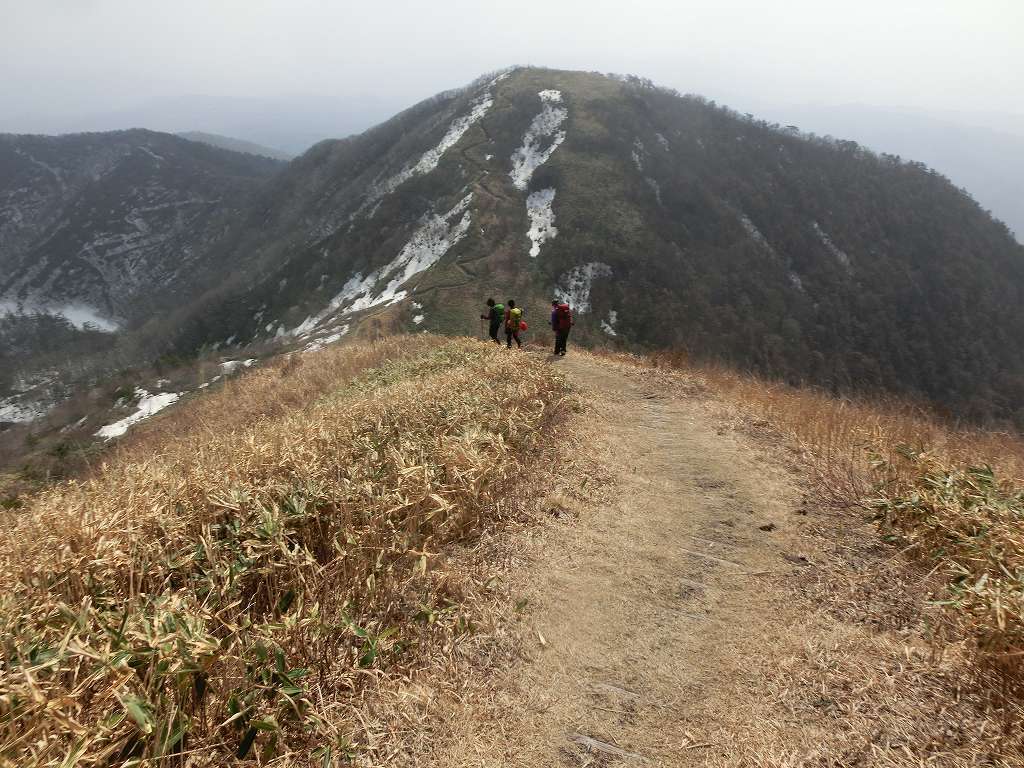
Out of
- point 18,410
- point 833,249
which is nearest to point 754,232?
point 833,249

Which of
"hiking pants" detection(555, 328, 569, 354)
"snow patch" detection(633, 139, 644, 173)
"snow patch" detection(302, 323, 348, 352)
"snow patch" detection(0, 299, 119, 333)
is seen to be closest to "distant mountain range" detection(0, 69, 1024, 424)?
"snow patch" detection(633, 139, 644, 173)

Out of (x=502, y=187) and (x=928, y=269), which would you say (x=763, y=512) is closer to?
(x=502, y=187)

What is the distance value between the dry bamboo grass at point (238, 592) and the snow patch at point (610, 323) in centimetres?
7576

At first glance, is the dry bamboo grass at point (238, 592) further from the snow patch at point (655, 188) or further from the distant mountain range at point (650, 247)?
the snow patch at point (655, 188)

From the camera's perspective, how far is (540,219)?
9131 centimetres

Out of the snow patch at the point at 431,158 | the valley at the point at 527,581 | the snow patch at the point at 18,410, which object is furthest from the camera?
the snow patch at the point at 431,158

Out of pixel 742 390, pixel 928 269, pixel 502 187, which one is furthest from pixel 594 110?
pixel 742 390

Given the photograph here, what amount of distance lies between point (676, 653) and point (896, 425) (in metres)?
6.42

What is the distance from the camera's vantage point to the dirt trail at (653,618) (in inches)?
129

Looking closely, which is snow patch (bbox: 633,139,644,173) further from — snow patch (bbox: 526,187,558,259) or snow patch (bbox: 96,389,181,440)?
snow patch (bbox: 96,389,181,440)

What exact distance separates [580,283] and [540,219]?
16.5m

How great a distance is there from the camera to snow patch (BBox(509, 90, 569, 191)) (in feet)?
329

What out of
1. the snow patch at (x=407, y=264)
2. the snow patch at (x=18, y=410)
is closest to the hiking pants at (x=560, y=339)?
the snow patch at (x=407, y=264)

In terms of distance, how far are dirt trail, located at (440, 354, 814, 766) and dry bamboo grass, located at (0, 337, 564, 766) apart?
2.84 ft
